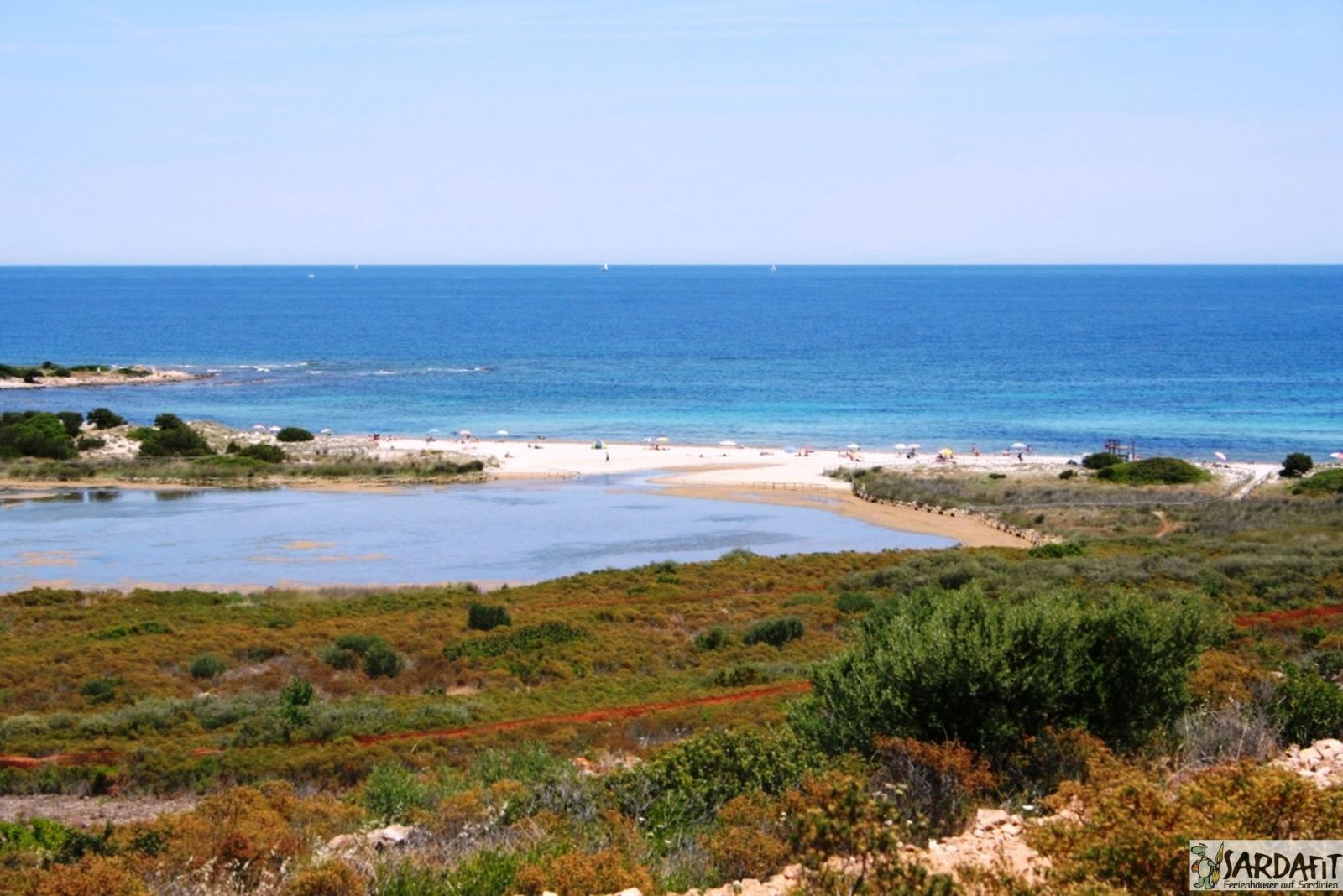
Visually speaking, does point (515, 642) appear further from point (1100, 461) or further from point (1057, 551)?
point (1100, 461)

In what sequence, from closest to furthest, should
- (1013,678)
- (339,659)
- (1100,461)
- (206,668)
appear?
(1013,678) < (206,668) < (339,659) < (1100,461)

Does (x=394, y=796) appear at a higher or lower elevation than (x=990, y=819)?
lower

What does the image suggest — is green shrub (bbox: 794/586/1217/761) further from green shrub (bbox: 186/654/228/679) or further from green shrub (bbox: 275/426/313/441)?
green shrub (bbox: 275/426/313/441)

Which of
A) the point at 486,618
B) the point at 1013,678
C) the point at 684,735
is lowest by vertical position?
the point at 486,618

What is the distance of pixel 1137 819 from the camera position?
7.46 meters

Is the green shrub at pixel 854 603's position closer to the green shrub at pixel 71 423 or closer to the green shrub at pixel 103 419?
the green shrub at pixel 71 423

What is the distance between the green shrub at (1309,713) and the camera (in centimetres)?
1253

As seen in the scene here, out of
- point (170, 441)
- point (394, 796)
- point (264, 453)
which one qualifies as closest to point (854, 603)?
point (394, 796)

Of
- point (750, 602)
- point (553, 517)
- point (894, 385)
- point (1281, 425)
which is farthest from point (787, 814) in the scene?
point (894, 385)

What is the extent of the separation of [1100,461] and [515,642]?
37938 mm

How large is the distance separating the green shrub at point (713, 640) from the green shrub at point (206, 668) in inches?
351

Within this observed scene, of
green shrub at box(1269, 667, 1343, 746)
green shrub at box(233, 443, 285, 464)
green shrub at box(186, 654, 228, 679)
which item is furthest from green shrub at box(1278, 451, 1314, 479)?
green shrub at box(186, 654, 228, 679)

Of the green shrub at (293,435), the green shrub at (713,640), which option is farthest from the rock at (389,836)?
the green shrub at (293,435)

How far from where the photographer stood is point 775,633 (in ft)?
79.6
